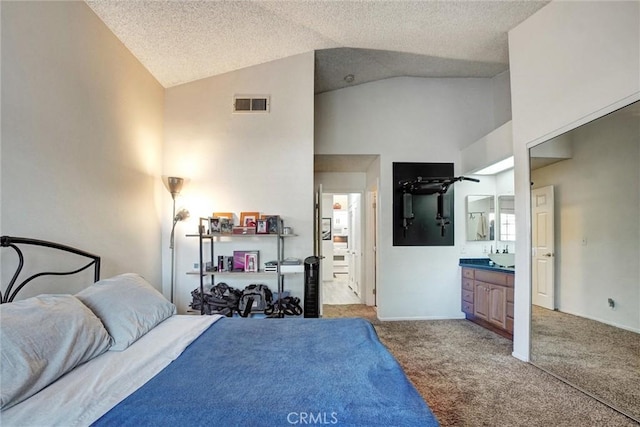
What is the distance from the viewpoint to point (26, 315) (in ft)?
4.34

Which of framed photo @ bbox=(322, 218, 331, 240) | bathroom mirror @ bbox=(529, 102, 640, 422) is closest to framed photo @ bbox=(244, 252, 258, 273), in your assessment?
bathroom mirror @ bbox=(529, 102, 640, 422)

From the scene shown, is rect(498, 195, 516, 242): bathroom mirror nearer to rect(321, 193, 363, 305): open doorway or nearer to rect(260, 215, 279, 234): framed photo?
rect(321, 193, 363, 305): open doorway

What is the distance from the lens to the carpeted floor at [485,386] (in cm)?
203

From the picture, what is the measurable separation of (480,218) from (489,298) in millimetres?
1168

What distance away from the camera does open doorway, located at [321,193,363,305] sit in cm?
621

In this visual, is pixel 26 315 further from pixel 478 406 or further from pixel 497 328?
pixel 497 328

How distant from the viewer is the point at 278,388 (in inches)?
47.4

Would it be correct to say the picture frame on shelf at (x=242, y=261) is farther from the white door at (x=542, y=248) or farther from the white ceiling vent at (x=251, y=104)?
the white door at (x=542, y=248)

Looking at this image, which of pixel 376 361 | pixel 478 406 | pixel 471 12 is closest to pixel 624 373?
pixel 478 406

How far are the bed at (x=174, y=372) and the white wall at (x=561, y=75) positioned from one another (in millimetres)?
2172

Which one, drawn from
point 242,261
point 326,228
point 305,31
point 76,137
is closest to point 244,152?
point 242,261

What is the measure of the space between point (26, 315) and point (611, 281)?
351 centimetres

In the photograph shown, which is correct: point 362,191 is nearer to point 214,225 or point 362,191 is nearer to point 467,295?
point 467,295

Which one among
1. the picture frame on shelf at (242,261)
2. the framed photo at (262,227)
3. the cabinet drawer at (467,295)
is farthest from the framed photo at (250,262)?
the cabinet drawer at (467,295)
